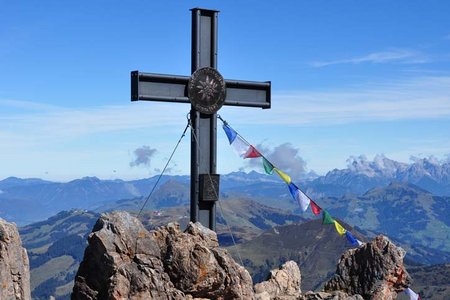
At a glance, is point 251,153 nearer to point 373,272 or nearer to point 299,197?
point 299,197

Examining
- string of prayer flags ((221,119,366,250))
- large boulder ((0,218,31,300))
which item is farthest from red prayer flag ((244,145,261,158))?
large boulder ((0,218,31,300))

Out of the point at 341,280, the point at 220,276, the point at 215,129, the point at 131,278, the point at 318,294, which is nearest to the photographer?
the point at 131,278

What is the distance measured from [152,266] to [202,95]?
6339 millimetres

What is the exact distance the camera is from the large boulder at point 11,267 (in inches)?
500

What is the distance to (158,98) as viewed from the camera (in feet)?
60.1

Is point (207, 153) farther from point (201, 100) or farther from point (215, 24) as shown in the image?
point (215, 24)

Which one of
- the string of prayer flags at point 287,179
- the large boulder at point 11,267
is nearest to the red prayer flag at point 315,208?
the string of prayer flags at point 287,179

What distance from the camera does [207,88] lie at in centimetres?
1883

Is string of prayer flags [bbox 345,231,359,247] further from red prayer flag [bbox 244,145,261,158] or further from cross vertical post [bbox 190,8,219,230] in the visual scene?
cross vertical post [bbox 190,8,219,230]

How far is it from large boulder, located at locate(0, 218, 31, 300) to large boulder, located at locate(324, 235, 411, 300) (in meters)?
7.86

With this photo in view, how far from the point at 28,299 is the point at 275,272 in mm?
7448

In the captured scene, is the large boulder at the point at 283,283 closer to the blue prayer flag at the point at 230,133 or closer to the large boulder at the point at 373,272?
the large boulder at the point at 373,272

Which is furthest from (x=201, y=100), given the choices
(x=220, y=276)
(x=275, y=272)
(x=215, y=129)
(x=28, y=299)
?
(x=28, y=299)

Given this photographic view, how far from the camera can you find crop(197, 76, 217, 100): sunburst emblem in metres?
18.7
